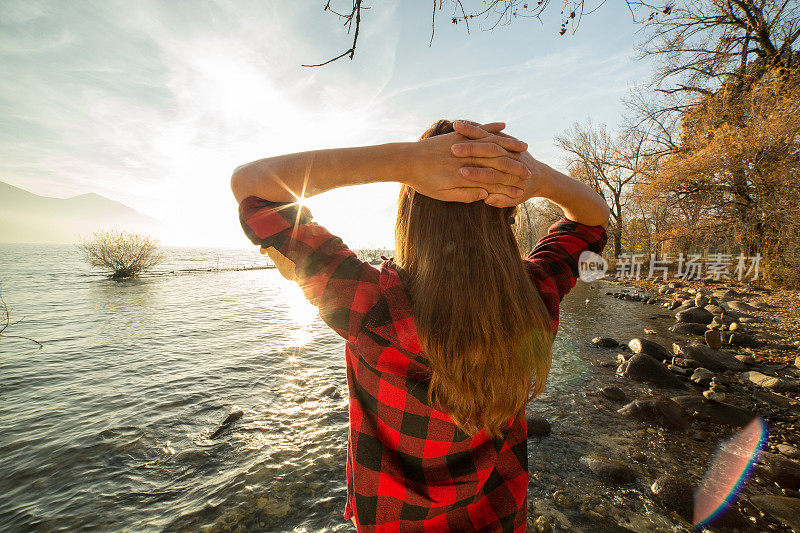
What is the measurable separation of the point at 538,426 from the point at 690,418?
2236 mm

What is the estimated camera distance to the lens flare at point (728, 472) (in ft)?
9.04

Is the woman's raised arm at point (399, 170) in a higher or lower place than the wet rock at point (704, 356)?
higher

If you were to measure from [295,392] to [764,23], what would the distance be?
73.7ft

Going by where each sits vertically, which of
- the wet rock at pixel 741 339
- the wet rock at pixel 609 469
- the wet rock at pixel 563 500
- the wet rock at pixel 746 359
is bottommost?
the wet rock at pixel 563 500

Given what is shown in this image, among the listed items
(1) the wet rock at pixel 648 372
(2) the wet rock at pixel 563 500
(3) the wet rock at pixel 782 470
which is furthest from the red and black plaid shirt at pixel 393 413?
(1) the wet rock at pixel 648 372

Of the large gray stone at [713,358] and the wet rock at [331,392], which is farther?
the large gray stone at [713,358]

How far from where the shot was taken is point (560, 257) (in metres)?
1.44

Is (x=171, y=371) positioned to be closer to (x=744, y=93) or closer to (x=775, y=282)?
(x=775, y=282)

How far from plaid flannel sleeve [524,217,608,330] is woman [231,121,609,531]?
3 cm

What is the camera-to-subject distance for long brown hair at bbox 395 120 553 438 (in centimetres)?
97

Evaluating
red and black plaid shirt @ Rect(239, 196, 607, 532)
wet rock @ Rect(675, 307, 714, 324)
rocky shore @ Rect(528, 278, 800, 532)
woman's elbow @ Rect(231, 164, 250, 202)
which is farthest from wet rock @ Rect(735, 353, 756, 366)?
woman's elbow @ Rect(231, 164, 250, 202)

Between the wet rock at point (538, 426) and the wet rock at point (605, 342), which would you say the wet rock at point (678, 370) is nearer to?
the wet rock at point (605, 342)

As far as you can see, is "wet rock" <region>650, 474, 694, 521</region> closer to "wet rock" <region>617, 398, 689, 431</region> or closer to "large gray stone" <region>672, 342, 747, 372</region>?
"wet rock" <region>617, 398, 689, 431</region>

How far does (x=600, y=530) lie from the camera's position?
261cm
